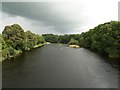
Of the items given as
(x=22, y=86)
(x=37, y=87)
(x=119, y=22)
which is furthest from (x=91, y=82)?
(x=119, y=22)

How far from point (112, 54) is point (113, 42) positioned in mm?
4445

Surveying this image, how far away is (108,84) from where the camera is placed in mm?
28141

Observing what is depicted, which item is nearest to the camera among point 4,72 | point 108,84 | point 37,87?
point 37,87

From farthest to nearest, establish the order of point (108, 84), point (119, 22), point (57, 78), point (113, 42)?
1. point (119, 22)
2. point (113, 42)
3. point (57, 78)
4. point (108, 84)

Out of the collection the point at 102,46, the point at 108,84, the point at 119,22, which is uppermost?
the point at 119,22

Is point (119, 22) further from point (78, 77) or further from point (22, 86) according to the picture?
point (22, 86)

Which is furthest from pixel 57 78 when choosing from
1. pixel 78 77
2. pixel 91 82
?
pixel 91 82

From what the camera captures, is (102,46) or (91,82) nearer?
(91,82)

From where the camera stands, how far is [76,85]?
27.2 m

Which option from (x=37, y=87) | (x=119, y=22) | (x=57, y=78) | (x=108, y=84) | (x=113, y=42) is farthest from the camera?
Answer: (x=119, y=22)

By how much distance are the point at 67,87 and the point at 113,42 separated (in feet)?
121

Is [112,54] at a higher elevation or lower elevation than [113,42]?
lower

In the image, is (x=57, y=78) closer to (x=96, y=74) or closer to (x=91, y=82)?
(x=91, y=82)

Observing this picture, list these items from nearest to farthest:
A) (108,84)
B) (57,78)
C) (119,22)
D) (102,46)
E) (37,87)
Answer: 1. (37,87)
2. (108,84)
3. (57,78)
4. (119,22)
5. (102,46)
